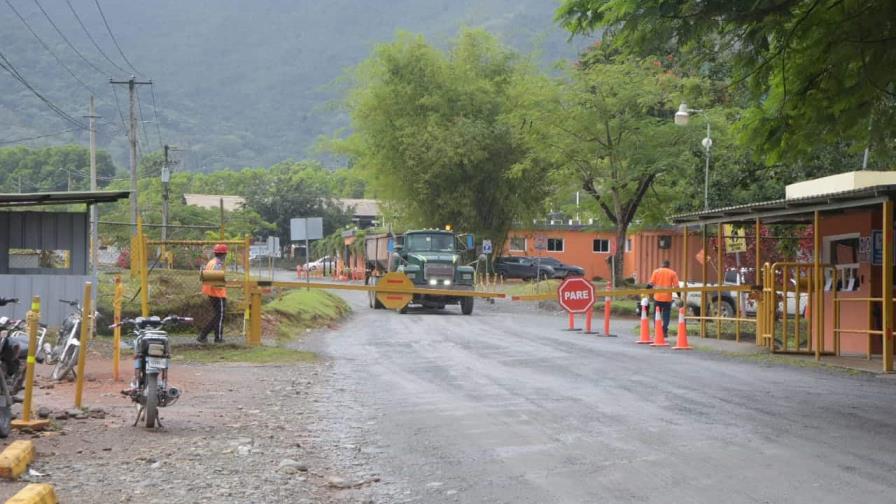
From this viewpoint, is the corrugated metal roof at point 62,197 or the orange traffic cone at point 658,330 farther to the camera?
the orange traffic cone at point 658,330

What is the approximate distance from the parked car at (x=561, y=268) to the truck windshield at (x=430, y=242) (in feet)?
92.5

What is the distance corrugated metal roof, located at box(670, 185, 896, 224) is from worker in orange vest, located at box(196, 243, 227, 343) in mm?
10122

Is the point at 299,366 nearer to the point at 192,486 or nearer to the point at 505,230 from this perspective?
the point at 192,486

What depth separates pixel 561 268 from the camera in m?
67.2

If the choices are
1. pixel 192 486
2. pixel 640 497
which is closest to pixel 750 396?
pixel 640 497

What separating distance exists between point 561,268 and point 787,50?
179 feet

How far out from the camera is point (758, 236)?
2191 cm

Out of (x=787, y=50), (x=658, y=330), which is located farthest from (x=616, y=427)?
(x=658, y=330)

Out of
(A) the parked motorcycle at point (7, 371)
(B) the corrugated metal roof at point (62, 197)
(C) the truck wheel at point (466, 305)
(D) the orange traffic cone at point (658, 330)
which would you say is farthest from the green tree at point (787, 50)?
(C) the truck wheel at point (466, 305)

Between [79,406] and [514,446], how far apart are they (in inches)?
192

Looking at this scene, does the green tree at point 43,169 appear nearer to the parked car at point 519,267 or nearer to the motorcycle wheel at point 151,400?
the parked car at point 519,267

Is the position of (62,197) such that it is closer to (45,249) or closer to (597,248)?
(45,249)

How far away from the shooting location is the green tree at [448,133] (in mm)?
54875

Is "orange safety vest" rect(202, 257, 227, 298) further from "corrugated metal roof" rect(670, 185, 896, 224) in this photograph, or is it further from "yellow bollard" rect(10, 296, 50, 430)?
"corrugated metal roof" rect(670, 185, 896, 224)
